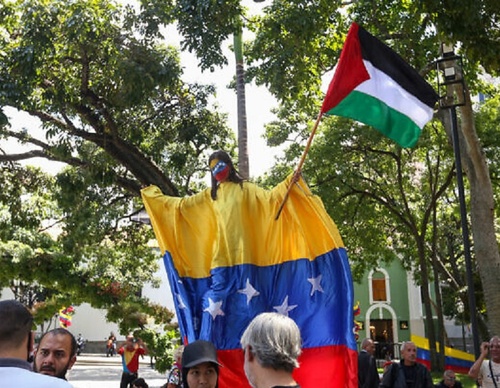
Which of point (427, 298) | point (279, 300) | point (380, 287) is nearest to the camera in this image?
point (279, 300)

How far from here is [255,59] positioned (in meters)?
12.7

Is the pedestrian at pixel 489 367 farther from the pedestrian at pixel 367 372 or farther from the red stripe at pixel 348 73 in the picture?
the red stripe at pixel 348 73

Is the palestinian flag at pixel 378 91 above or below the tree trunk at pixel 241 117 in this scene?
below

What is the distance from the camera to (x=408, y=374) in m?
8.17

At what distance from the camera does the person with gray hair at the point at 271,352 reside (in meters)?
2.71

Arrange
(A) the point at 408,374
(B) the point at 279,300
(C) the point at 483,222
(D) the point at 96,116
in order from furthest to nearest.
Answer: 1. (D) the point at 96,116
2. (C) the point at 483,222
3. (A) the point at 408,374
4. (B) the point at 279,300

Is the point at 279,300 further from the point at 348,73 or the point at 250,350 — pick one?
the point at 250,350

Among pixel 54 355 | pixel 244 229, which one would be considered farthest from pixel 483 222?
pixel 54 355

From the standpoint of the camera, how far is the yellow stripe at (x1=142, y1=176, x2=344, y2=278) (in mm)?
6023

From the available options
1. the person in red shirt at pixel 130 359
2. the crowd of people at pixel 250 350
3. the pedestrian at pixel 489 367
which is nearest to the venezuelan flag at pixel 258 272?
the pedestrian at pixel 489 367

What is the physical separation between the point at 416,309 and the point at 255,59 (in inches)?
1385

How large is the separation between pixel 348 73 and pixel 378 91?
1.21 feet

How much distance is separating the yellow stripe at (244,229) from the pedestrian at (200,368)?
179 cm

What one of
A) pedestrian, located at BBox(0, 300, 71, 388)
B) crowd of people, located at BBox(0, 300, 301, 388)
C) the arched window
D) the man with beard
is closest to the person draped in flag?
the man with beard
